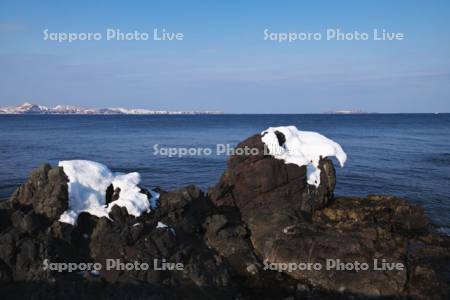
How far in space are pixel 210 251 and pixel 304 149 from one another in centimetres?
1052

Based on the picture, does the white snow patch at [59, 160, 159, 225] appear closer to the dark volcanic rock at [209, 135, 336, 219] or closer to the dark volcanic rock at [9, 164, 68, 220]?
the dark volcanic rock at [9, 164, 68, 220]

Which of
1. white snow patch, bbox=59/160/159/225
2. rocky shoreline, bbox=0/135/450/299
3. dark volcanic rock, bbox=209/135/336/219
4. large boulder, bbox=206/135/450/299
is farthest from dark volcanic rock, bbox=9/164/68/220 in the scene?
dark volcanic rock, bbox=209/135/336/219

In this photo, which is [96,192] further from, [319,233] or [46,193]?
[319,233]

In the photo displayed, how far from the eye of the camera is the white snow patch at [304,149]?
87.4 ft

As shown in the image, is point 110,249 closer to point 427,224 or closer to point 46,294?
point 46,294

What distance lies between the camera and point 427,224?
82.5 ft

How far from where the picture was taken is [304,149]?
90.2ft

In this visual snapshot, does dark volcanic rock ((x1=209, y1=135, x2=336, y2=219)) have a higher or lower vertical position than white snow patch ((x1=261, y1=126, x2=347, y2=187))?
lower

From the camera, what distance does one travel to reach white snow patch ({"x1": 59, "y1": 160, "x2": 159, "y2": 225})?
2081 centimetres

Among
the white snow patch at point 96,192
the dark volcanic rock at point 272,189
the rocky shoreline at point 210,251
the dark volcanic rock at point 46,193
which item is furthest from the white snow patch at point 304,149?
the dark volcanic rock at point 46,193

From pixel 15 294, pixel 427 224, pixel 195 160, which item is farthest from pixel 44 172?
pixel 195 160

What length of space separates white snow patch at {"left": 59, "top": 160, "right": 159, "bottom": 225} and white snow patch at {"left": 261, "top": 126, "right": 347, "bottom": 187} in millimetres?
8411

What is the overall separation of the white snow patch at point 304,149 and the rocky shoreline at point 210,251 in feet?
10.4

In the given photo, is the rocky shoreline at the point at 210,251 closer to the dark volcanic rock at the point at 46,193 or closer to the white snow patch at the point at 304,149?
the dark volcanic rock at the point at 46,193
